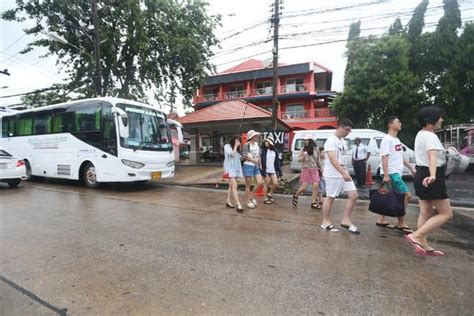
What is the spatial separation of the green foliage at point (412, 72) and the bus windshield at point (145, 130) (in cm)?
1509

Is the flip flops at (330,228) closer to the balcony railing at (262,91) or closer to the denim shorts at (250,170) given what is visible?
the denim shorts at (250,170)

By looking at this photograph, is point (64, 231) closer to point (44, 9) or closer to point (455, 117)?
point (44, 9)

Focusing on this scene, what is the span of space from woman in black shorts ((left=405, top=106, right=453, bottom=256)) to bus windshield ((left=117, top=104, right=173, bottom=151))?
24.8ft

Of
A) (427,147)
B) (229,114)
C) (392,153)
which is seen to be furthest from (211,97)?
(427,147)

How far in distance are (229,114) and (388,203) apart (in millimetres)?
13834

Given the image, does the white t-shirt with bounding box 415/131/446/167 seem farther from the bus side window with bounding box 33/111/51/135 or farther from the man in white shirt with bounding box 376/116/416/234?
the bus side window with bounding box 33/111/51/135

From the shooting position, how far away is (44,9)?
48.7 ft

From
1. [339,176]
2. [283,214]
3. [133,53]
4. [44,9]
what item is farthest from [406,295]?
[44,9]

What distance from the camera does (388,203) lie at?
4523 millimetres

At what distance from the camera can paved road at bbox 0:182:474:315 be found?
2613mm

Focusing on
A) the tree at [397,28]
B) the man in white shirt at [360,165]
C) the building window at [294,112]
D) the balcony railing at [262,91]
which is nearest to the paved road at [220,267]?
the man in white shirt at [360,165]

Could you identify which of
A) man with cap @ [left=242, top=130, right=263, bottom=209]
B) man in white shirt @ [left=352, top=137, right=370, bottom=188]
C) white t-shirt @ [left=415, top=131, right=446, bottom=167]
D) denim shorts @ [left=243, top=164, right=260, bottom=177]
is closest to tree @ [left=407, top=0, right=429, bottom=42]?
man in white shirt @ [left=352, top=137, right=370, bottom=188]

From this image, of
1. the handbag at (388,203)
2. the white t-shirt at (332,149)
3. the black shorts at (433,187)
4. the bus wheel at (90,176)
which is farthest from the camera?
the bus wheel at (90,176)

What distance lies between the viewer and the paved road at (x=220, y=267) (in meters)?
2.61
